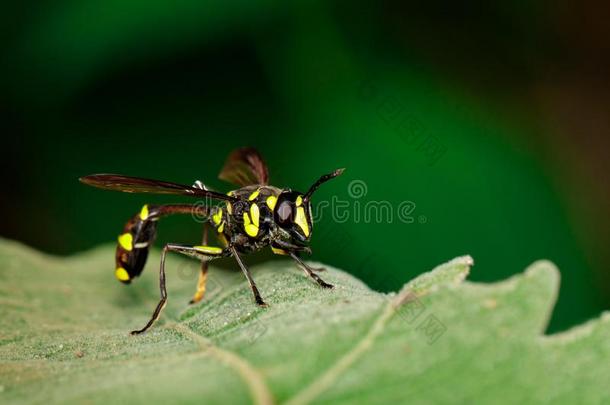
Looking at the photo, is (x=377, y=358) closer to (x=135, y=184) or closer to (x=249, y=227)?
(x=135, y=184)

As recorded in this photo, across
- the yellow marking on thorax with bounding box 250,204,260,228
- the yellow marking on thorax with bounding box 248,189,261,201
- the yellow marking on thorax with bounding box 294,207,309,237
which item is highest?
the yellow marking on thorax with bounding box 248,189,261,201

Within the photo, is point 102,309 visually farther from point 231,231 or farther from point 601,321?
point 601,321

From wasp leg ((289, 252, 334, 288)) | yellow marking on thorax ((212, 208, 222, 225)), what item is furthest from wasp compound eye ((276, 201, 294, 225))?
yellow marking on thorax ((212, 208, 222, 225))

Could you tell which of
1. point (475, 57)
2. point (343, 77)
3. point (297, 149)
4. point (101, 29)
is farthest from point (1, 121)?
point (475, 57)

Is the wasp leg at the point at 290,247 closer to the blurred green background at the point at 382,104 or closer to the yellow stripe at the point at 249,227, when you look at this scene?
the yellow stripe at the point at 249,227

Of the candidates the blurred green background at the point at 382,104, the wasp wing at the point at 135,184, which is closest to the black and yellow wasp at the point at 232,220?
the wasp wing at the point at 135,184

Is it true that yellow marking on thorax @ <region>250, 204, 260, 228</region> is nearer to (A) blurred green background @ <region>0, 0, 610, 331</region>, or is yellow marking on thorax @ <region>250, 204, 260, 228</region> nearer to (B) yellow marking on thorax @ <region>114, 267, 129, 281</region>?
(B) yellow marking on thorax @ <region>114, 267, 129, 281</region>

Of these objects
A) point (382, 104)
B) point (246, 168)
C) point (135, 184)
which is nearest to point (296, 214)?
point (135, 184)
